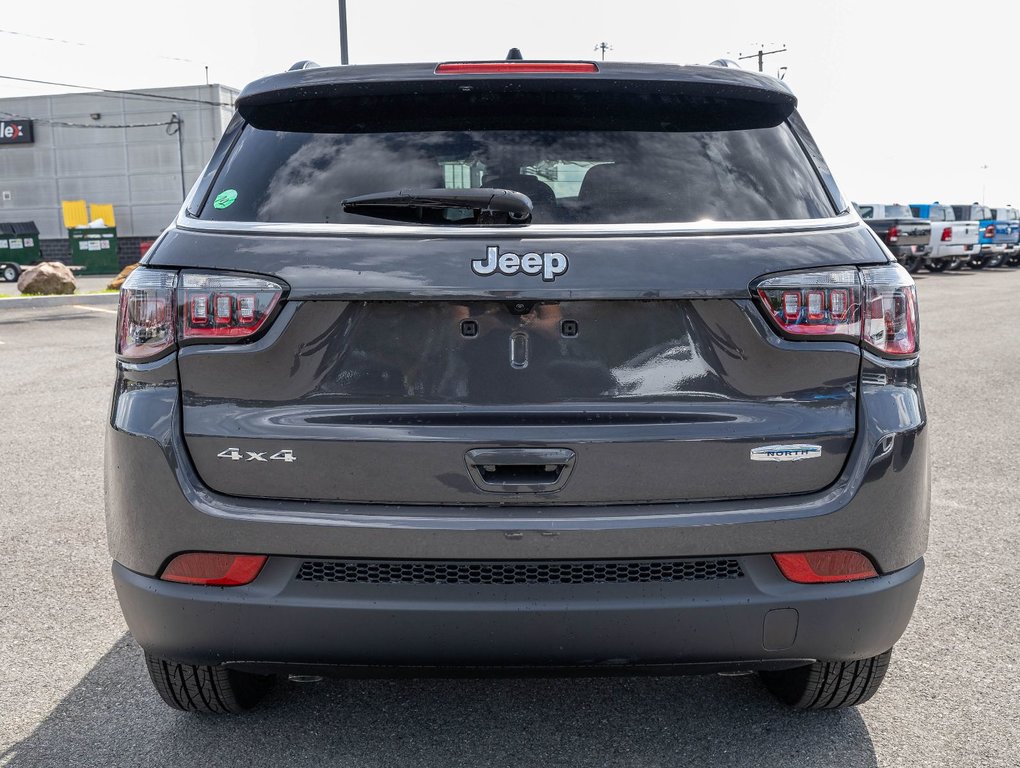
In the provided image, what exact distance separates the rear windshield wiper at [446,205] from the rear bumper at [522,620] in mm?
833

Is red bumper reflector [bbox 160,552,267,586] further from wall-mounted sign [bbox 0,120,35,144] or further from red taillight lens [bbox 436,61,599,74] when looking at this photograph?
wall-mounted sign [bbox 0,120,35,144]

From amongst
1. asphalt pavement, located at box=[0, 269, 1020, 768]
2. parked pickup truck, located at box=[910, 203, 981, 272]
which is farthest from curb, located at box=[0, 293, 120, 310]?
parked pickup truck, located at box=[910, 203, 981, 272]

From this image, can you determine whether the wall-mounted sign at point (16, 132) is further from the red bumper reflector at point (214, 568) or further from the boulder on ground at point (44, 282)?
the red bumper reflector at point (214, 568)

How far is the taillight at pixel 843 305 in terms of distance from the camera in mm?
2340

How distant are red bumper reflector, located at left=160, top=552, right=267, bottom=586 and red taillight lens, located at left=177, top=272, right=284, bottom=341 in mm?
504

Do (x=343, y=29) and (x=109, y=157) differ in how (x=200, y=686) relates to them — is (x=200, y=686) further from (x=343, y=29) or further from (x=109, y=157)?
(x=109, y=157)

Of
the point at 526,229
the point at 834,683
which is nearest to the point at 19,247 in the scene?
the point at 526,229

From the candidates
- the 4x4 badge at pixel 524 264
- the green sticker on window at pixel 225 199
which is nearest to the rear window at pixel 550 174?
the green sticker on window at pixel 225 199

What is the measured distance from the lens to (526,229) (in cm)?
235

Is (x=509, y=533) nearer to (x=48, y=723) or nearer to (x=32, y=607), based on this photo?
(x=48, y=723)

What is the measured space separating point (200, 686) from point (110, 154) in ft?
162

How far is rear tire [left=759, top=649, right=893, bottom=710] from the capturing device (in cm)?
279

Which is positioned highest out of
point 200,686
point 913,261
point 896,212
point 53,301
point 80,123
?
point 80,123

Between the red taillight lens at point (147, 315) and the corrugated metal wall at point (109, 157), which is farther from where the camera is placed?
the corrugated metal wall at point (109, 157)
